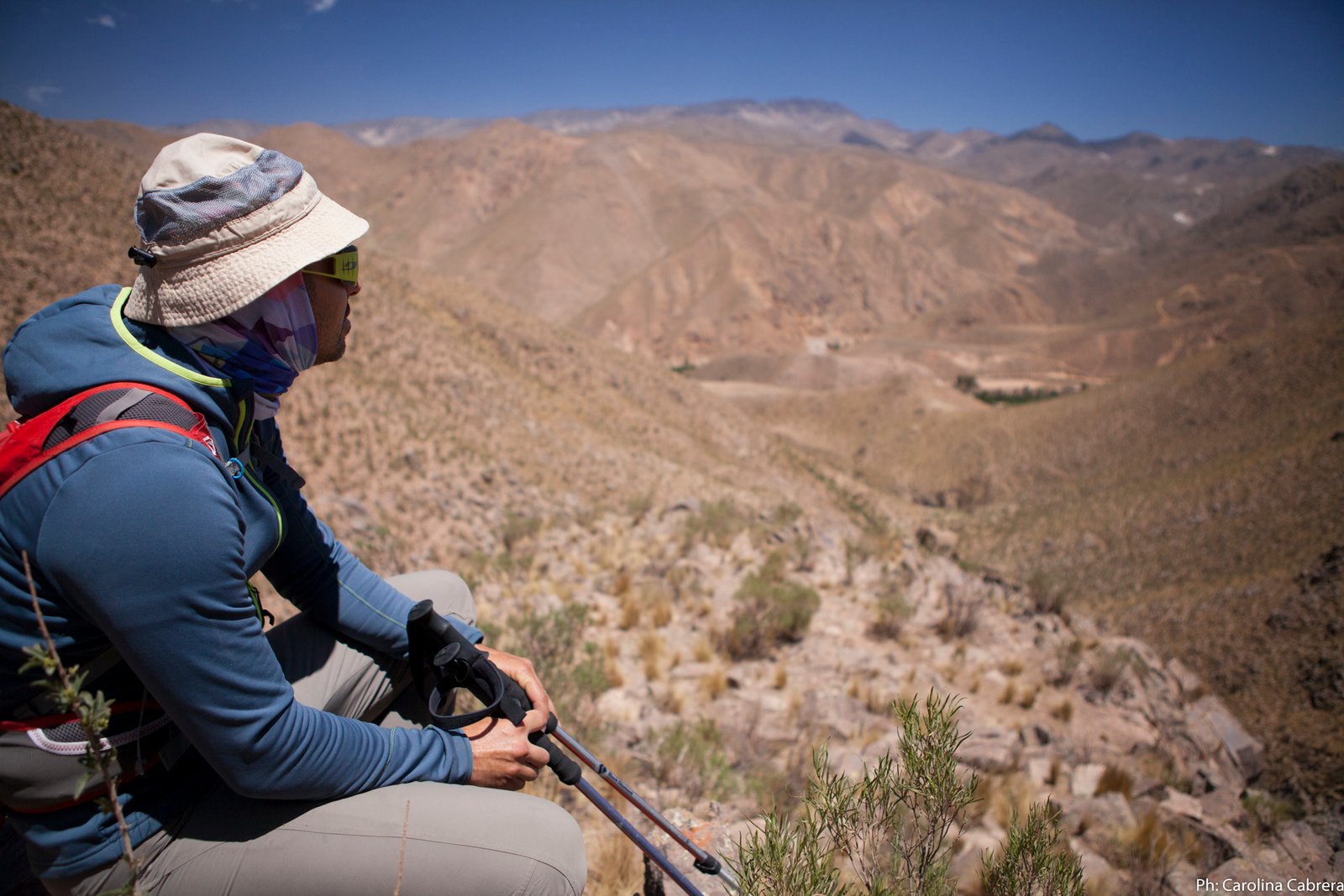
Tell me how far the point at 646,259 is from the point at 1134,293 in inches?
2177

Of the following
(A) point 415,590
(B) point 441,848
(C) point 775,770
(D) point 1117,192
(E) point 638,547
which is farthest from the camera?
(D) point 1117,192

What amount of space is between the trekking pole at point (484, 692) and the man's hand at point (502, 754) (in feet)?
0.10

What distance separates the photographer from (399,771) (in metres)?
1.59

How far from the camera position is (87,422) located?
1270mm

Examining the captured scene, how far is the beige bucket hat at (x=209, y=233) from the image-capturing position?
4.77 feet

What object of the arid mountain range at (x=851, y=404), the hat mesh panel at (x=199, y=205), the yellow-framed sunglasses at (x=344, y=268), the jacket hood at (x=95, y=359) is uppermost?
the hat mesh panel at (x=199, y=205)

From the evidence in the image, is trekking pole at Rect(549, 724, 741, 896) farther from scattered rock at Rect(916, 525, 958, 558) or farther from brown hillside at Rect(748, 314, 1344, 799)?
scattered rock at Rect(916, 525, 958, 558)

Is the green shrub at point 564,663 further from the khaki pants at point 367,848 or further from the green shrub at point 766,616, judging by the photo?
the khaki pants at point 367,848

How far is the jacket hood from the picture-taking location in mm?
1344

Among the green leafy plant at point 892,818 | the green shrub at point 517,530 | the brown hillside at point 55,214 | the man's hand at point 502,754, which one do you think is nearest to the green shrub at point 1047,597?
the green shrub at point 517,530

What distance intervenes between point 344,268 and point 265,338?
27 cm

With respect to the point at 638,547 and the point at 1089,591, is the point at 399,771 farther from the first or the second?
the point at 1089,591

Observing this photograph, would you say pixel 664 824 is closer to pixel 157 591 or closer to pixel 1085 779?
pixel 157 591

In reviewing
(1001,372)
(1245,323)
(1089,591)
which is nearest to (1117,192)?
(1245,323)
